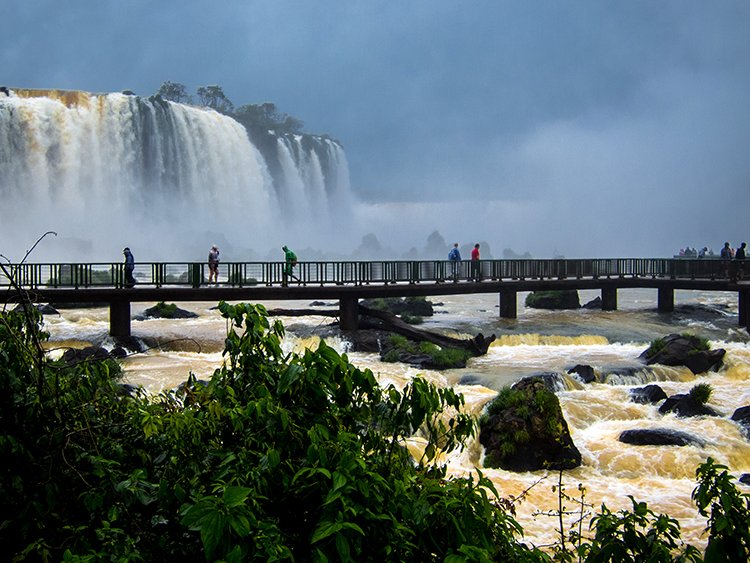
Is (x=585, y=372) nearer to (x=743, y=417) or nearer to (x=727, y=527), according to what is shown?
(x=743, y=417)

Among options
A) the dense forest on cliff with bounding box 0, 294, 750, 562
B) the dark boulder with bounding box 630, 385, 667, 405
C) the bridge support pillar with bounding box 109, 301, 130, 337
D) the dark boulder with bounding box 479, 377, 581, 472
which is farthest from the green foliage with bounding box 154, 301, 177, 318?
the dense forest on cliff with bounding box 0, 294, 750, 562

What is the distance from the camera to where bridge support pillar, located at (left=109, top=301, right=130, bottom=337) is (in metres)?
22.1

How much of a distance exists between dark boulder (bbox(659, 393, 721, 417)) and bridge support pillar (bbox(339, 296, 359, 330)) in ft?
38.3

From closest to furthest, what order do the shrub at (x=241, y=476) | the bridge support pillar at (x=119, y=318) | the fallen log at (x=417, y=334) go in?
1. the shrub at (x=241, y=476)
2. the fallen log at (x=417, y=334)
3. the bridge support pillar at (x=119, y=318)

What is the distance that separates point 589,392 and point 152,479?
14.5 m

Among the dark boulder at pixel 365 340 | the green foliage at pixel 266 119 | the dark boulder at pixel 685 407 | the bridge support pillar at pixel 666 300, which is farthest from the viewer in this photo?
the green foliage at pixel 266 119

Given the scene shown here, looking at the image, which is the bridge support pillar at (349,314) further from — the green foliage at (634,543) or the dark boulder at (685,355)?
the green foliage at (634,543)

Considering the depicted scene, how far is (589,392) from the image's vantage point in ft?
53.4

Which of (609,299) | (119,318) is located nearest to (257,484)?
(119,318)

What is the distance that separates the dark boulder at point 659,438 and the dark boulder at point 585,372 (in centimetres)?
426

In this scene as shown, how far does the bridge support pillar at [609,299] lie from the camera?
32.9 meters

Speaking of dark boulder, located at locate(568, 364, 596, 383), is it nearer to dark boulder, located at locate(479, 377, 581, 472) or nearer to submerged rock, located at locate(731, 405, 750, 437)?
submerged rock, located at locate(731, 405, 750, 437)

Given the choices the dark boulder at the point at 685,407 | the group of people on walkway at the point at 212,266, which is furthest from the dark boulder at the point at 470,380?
the group of people on walkway at the point at 212,266

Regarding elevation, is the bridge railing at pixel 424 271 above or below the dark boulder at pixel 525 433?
above
